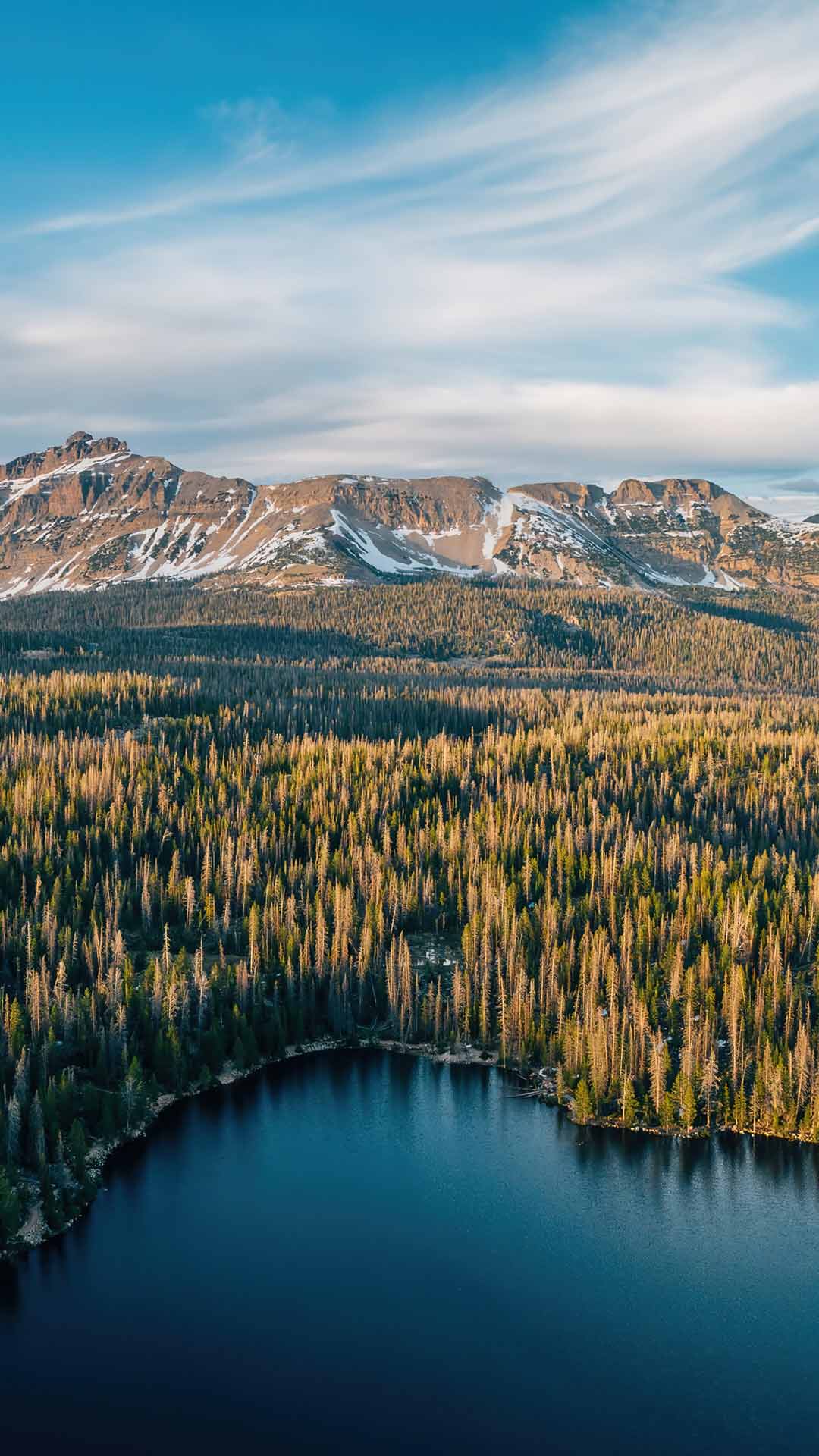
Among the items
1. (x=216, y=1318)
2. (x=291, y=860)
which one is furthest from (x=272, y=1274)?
(x=291, y=860)

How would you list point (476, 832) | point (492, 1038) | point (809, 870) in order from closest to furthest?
1. point (492, 1038)
2. point (809, 870)
3. point (476, 832)

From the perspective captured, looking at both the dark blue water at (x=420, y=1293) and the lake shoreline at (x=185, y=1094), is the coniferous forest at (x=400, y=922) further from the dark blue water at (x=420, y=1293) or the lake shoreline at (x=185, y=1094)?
the dark blue water at (x=420, y=1293)

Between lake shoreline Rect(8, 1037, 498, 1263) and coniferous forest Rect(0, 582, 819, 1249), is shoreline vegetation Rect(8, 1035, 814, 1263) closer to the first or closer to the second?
lake shoreline Rect(8, 1037, 498, 1263)

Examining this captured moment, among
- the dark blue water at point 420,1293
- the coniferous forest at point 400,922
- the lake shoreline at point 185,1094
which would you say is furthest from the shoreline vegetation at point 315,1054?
the dark blue water at point 420,1293

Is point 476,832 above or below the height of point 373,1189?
above

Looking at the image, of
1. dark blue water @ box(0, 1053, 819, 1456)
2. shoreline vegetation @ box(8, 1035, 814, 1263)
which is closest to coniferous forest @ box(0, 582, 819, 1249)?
shoreline vegetation @ box(8, 1035, 814, 1263)

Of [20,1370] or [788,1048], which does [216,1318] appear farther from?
[788,1048]
